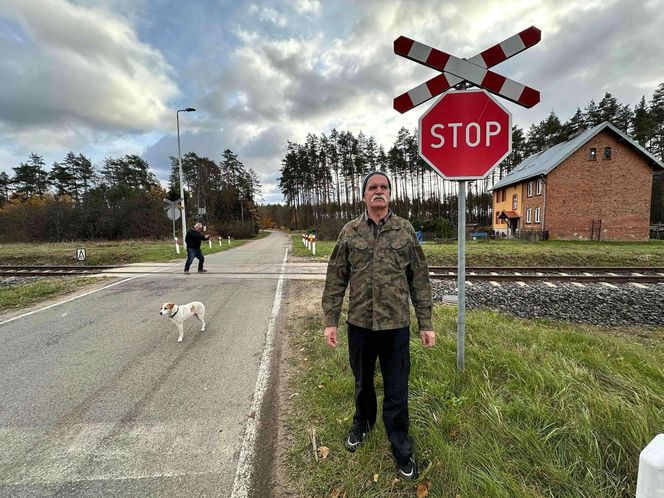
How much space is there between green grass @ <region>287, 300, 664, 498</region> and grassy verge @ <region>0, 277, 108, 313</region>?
25.3ft

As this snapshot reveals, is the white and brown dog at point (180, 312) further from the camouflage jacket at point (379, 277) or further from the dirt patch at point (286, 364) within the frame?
the camouflage jacket at point (379, 277)

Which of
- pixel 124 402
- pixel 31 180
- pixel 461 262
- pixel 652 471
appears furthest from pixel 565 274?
pixel 31 180

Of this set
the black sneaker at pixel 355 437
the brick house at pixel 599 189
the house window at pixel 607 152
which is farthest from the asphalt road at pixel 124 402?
the house window at pixel 607 152

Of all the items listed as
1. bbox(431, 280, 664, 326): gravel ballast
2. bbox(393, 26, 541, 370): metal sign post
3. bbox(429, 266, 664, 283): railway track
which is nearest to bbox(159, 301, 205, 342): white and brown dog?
bbox(393, 26, 541, 370): metal sign post

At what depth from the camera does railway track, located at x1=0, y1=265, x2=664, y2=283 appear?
28.8ft

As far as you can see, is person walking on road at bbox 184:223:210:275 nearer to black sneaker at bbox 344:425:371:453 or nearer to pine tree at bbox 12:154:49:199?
black sneaker at bbox 344:425:371:453

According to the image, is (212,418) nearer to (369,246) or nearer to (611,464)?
(369,246)

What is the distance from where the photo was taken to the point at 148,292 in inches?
318

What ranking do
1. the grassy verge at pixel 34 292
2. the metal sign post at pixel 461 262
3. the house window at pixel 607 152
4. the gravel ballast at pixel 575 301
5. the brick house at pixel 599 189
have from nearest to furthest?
the metal sign post at pixel 461 262
the gravel ballast at pixel 575 301
the grassy verge at pixel 34 292
the brick house at pixel 599 189
the house window at pixel 607 152

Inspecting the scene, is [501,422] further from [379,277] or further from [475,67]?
[475,67]

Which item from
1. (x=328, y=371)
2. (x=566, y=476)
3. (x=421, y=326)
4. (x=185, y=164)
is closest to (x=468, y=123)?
(x=421, y=326)

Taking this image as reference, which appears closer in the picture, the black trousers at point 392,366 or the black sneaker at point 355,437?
the black trousers at point 392,366

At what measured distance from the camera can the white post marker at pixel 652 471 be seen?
1030 millimetres

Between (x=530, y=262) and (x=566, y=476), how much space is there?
43.6ft
